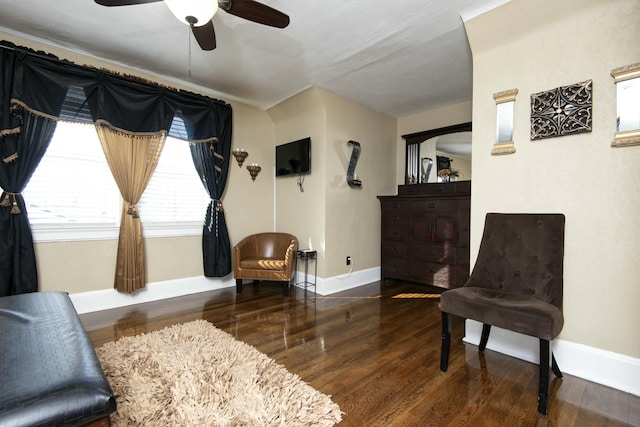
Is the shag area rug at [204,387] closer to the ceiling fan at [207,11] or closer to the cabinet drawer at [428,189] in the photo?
the ceiling fan at [207,11]

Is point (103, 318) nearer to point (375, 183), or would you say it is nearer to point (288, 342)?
A: point (288, 342)

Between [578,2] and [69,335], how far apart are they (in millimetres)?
3527

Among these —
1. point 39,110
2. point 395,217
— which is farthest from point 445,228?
point 39,110

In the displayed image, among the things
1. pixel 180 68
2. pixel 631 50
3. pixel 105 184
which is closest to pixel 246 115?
pixel 180 68

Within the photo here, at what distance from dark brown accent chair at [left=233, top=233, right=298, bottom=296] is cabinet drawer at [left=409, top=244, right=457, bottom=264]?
1.68 metres

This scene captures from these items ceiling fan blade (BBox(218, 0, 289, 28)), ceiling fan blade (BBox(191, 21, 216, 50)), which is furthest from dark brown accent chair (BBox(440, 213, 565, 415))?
ceiling fan blade (BBox(191, 21, 216, 50))

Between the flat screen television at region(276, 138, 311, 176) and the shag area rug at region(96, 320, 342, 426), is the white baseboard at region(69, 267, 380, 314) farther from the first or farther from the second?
the flat screen television at region(276, 138, 311, 176)

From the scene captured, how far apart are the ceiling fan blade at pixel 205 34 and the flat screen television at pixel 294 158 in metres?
1.93

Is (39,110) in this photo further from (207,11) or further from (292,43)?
(292,43)

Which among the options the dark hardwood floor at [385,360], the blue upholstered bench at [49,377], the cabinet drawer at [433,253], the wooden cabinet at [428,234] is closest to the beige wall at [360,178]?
the wooden cabinet at [428,234]

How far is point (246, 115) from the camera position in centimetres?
419

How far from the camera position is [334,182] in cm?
388

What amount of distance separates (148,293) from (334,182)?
2638 millimetres

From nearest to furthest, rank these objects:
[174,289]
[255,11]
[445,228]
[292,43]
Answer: [255,11] < [292,43] < [174,289] < [445,228]
